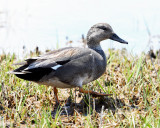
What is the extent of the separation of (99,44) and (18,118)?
6.70 ft

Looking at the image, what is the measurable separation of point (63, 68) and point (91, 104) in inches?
26.4

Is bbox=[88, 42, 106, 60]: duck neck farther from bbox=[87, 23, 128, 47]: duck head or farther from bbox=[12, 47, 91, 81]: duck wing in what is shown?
bbox=[12, 47, 91, 81]: duck wing

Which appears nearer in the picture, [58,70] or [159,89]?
[58,70]

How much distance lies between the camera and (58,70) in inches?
160

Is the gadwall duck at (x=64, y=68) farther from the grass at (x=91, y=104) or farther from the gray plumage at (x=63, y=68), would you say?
the grass at (x=91, y=104)

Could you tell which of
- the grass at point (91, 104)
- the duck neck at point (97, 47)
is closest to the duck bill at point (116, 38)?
the duck neck at point (97, 47)

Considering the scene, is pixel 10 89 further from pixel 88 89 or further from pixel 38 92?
pixel 88 89

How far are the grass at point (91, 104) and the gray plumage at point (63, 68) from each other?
26 centimetres

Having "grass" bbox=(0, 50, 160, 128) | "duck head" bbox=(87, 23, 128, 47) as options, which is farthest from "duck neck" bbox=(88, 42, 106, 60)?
"grass" bbox=(0, 50, 160, 128)

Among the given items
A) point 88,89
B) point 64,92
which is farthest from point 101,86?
point 64,92

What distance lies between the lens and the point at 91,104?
431cm

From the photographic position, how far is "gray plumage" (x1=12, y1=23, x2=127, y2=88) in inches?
158

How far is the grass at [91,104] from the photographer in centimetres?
348

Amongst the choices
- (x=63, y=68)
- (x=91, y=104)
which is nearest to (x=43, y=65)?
(x=63, y=68)
